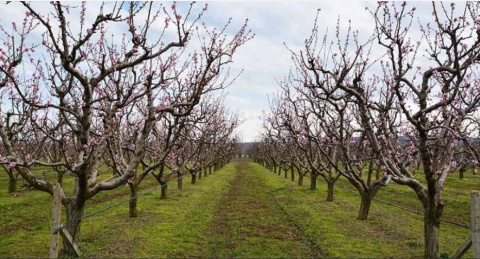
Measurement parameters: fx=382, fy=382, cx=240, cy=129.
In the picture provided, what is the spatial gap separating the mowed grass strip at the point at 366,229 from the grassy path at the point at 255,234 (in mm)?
549

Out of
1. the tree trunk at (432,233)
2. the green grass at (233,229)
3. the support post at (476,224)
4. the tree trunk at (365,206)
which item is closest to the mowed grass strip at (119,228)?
the green grass at (233,229)

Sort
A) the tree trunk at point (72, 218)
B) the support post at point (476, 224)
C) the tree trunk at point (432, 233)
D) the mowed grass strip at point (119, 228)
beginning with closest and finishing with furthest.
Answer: the support post at point (476, 224), the tree trunk at point (72, 218), the tree trunk at point (432, 233), the mowed grass strip at point (119, 228)

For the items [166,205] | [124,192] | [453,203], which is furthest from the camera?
[124,192]

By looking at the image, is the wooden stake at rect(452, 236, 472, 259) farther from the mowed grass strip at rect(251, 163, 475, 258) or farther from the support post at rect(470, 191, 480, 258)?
the mowed grass strip at rect(251, 163, 475, 258)

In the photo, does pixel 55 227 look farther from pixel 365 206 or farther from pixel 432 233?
pixel 365 206

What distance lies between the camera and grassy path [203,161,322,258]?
1166 cm

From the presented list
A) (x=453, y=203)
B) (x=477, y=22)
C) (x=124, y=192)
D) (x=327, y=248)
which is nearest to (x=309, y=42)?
(x=477, y=22)

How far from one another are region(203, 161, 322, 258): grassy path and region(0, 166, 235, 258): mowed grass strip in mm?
590

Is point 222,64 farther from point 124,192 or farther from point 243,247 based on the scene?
point 124,192

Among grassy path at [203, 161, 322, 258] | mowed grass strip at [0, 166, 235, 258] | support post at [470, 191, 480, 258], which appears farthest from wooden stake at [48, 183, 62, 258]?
support post at [470, 191, 480, 258]

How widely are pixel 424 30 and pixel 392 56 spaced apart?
206 centimetres

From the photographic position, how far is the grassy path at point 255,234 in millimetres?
11664

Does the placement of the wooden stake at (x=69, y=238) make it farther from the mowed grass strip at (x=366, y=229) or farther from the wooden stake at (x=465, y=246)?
the wooden stake at (x=465, y=246)

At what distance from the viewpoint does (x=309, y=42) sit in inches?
487
